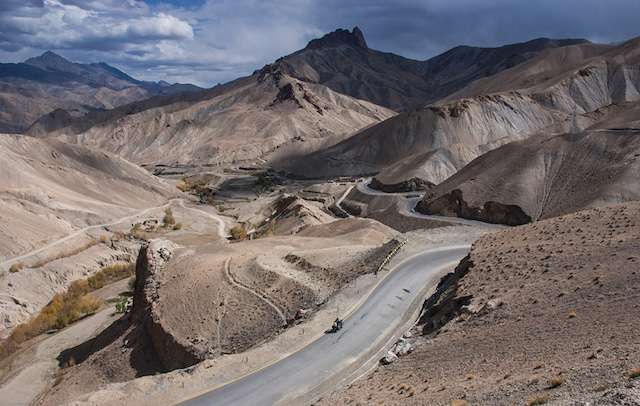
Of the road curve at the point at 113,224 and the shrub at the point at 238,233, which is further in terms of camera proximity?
the shrub at the point at 238,233

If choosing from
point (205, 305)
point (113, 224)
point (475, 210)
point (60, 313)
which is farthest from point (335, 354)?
point (113, 224)

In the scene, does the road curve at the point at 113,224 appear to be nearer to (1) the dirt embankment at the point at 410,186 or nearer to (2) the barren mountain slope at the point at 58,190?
(2) the barren mountain slope at the point at 58,190

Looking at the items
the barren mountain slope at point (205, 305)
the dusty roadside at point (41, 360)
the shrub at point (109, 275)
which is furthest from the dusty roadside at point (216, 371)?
the shrub at point (109, 275)

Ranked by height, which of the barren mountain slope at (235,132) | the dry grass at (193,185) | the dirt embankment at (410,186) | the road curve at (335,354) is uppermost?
the barren mountain slope at (235,132)

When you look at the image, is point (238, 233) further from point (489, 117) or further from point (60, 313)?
point (489, 117)

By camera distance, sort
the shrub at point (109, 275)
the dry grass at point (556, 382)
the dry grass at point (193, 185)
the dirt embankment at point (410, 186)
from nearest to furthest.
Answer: the dry grass at point (556, 382) < the shrub at point (109, 275) < the dirt embankment at point (410, 186) < the dry grass at point (193, 185)

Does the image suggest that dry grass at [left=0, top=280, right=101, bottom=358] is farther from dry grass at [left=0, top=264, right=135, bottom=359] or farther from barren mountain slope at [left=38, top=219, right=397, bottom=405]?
barren mountain slope at [left=38, top=219, right=397, bottom=405]
